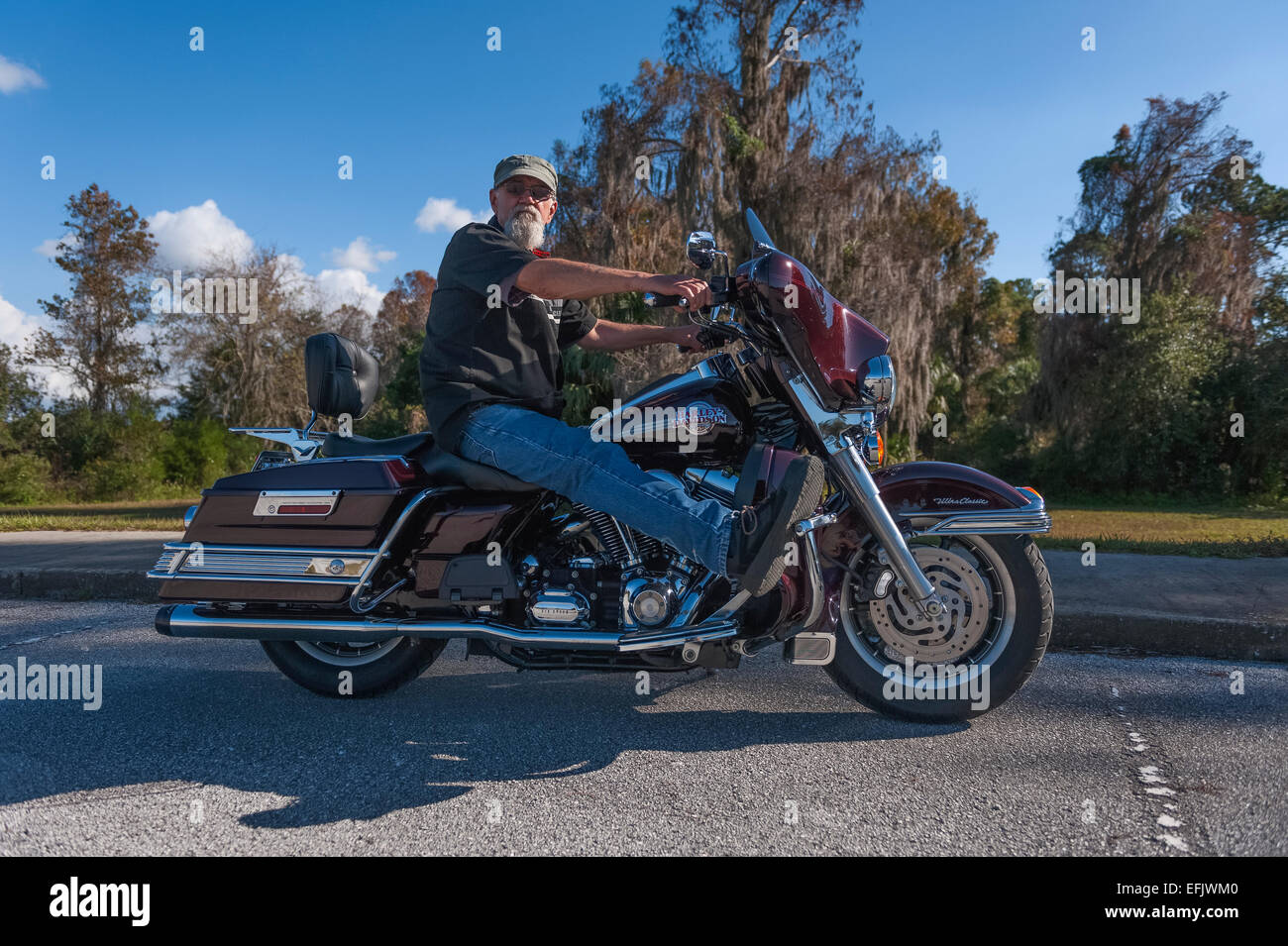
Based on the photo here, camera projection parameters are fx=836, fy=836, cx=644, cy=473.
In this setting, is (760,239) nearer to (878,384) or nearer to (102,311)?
(878,384)

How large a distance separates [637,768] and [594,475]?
3.17ft

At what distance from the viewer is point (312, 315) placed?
1029 inches

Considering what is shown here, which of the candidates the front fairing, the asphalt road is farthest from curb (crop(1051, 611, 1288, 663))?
the front fairing

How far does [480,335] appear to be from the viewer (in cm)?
314

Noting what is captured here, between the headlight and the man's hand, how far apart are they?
63cm

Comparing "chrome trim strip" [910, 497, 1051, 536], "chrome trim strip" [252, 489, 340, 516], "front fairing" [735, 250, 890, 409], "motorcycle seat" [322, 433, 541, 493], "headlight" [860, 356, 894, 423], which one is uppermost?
"front fairing" [735, 250, 890, 409]

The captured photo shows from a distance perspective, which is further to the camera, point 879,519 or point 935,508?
point 935,508

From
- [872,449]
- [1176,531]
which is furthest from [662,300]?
[1176,531]

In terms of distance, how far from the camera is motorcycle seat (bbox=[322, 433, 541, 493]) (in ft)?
9.96

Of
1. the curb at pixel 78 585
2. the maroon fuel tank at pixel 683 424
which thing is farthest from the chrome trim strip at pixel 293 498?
the curb at pixel 78 585

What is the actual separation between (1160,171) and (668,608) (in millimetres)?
23897

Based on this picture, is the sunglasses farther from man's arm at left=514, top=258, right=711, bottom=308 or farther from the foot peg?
the foot peg
